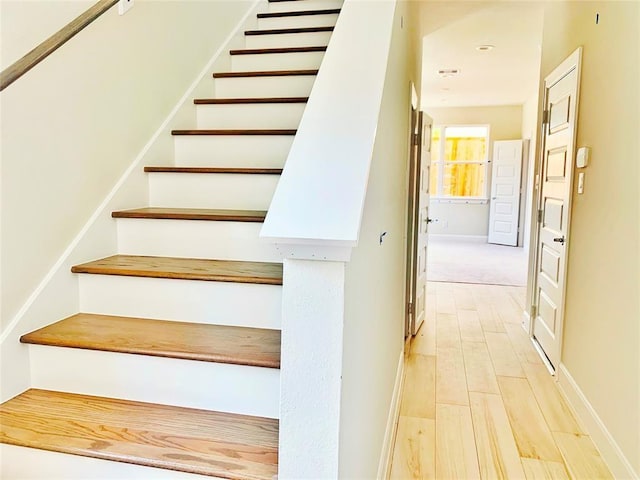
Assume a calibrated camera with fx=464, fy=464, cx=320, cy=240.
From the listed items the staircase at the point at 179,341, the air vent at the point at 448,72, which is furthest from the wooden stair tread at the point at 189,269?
the air vent at the point at 448,72

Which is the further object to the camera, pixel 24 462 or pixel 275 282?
pixel 275 282

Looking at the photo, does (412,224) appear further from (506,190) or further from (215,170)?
(506,190)

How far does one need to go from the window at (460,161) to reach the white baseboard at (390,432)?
7256 mm

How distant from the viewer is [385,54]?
141cm

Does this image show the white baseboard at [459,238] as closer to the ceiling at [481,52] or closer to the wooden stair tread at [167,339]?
the ceiling at [481,52]

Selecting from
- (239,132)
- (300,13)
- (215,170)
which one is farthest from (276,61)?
(215,170)

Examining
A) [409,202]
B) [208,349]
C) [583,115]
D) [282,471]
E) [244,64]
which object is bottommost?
[282,471]

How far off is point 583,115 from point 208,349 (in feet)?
7.92

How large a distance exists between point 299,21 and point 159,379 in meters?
2.73

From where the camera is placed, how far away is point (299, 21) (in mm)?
3258

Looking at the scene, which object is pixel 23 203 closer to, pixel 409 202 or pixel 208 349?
pixel 208 349

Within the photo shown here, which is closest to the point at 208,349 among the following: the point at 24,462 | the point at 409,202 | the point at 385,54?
the point at 24,462

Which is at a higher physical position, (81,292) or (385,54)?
(385,54)

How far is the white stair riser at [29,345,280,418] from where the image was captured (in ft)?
4.30
